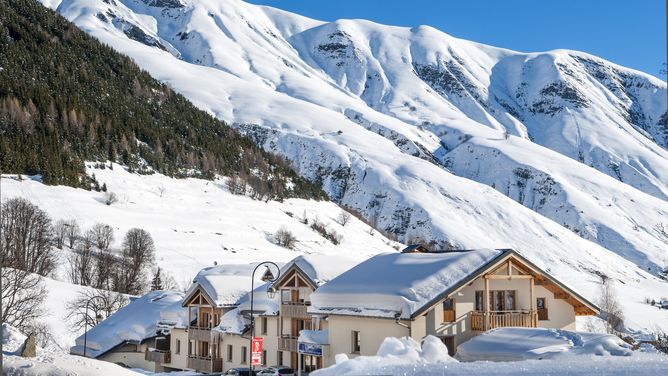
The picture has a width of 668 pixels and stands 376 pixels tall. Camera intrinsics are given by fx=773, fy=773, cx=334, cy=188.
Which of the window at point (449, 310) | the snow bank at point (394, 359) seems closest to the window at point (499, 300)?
the window at point (449, 310)

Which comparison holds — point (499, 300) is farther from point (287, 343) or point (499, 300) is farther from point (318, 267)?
point (287, 343)

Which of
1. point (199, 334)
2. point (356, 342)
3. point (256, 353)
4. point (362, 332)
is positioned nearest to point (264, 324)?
point (199, 334)

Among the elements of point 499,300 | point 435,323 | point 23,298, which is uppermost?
point 23,298

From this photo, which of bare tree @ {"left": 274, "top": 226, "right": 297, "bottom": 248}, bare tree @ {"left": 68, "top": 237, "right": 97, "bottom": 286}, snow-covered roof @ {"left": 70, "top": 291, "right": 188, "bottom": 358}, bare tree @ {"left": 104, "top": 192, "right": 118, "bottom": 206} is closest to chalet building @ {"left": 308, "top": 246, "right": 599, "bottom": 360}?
snow-covered roof @ {"left": 70, "top": 291, "right": 188, "bottom": 358}

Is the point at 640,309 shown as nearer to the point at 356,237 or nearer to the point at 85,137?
the point at 356,237

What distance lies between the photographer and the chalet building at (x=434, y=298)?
2753 cm

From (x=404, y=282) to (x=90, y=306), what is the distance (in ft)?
139

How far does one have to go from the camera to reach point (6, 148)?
12362 cm

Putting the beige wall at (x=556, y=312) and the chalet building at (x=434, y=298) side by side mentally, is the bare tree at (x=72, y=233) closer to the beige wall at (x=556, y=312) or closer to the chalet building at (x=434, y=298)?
the chalet building at (x=434, y=298)

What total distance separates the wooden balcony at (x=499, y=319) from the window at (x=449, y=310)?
892 millimetres

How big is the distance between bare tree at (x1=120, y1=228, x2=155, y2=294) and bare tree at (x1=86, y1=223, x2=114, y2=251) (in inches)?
79.8

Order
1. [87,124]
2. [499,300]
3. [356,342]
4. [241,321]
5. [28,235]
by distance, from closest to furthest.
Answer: [356,342], [499,300], [241,321], [28,235], [87,124]

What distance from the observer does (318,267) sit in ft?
129

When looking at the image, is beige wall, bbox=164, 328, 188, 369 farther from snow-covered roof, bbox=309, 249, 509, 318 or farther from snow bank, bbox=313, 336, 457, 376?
snow bank, bbox=313, 336, 457, 376
